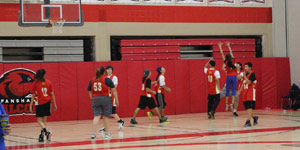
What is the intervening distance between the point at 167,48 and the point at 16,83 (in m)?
6.89

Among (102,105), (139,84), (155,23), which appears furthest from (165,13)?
(102,105)

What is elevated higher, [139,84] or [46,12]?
[46,12]

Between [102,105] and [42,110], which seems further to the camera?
[42,110]

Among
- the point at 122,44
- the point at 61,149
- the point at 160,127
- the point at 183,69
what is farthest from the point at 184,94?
the point at 61,149

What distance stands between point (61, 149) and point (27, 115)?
10.4 m

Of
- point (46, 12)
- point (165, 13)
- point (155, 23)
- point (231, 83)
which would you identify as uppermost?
point (165, 13)

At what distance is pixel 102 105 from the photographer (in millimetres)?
14562

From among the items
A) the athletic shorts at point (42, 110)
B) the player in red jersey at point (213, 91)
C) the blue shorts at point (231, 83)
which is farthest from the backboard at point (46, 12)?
the athletic shorts at point (42, 110)

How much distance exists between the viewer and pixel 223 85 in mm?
25188

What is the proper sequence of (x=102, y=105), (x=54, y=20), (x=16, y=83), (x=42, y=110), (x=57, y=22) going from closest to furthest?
(x=102, y=105) → (x=42, y=110) → (x=54, y=20) → (x=57, y=22) → (x=16, y=83)

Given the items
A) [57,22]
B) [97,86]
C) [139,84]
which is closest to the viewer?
[97,86]

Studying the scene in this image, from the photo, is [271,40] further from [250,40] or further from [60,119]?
[60,119]

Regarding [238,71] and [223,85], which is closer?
[238,71]

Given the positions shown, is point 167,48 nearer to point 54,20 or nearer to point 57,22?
point 57,22
